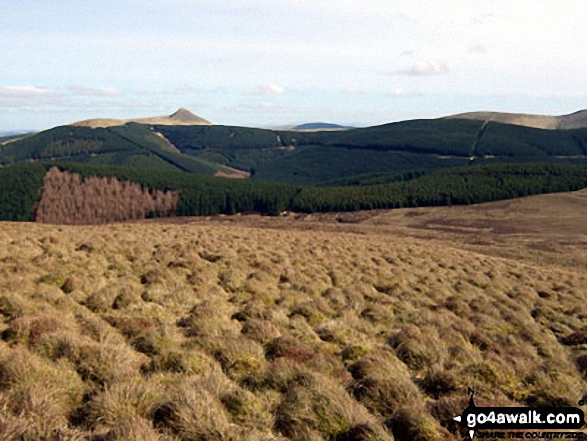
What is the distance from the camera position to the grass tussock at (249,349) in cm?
638

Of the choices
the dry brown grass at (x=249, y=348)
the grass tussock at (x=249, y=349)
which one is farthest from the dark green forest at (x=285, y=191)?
the dry brown grass at (x=249, y=348)

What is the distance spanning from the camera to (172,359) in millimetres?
8508

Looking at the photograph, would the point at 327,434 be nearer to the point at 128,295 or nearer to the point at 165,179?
the point at 128,295

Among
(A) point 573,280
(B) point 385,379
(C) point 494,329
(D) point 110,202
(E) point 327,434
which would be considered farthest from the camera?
(D) point 110,202

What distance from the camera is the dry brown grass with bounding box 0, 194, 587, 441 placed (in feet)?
21.0

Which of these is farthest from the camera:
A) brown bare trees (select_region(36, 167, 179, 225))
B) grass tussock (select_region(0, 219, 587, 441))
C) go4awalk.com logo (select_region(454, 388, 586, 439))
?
brown bare trees (select_region(36, 167, 179, 225))

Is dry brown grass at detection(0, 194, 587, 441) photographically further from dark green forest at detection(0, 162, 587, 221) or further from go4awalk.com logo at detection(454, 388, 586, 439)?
dark green forest at detection(0, 162, 587, 221)

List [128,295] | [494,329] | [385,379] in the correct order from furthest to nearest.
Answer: [494,329] < [128,295] < [385,379]

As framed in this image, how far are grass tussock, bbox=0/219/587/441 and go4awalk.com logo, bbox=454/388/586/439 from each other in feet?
0.92

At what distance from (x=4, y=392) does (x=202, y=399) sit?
2.86 m

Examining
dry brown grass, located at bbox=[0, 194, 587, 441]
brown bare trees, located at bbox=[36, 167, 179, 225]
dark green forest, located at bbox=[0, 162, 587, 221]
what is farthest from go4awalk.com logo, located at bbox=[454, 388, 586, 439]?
brown bare trees, located at bbox=[36, 167, 179, 225]

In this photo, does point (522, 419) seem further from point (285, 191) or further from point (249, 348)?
point (285, 191)

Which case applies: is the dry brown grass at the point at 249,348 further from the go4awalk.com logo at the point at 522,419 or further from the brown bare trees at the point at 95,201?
the brown bare trees at the point at 95,201

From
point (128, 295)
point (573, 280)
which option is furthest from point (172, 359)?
point (573, 280)
